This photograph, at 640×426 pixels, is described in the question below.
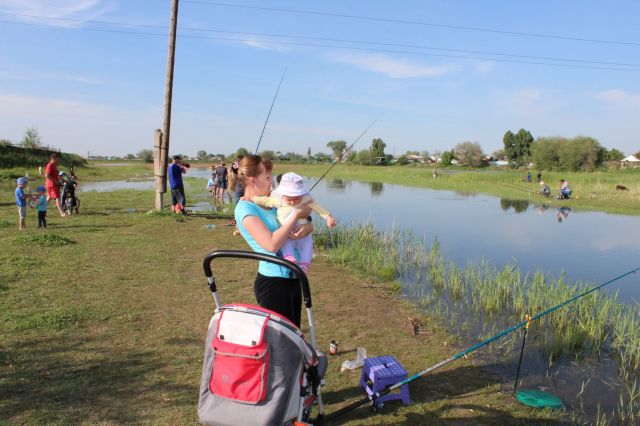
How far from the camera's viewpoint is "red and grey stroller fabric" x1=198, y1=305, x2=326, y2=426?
202 centimetres

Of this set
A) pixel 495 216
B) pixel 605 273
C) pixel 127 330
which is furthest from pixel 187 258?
pixel 495 216

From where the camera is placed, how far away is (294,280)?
2.82 metres

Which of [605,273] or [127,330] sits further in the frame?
[605,273]

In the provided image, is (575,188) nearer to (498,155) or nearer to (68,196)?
(68,196)

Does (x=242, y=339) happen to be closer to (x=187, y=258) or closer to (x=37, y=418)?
(x=37, y=418)

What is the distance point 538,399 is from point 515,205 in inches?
778

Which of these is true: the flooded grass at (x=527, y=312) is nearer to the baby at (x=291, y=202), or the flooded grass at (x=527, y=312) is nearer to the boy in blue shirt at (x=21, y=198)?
the baby at (x=291, y=202)

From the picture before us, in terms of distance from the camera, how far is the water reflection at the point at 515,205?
19906 mm

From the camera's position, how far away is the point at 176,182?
43.0 ft

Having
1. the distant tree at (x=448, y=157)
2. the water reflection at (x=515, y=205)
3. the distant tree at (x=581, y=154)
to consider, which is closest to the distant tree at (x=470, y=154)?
the distant tree at (x=448, y=157)

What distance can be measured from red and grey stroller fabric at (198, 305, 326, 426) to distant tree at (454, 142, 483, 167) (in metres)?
103

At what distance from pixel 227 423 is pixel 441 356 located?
3.06 meters

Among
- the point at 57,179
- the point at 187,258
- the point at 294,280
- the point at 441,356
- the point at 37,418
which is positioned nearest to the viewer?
the point at 294,280

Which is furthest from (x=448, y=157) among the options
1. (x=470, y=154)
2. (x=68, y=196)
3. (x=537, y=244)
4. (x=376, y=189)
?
(x=68, y=196)
